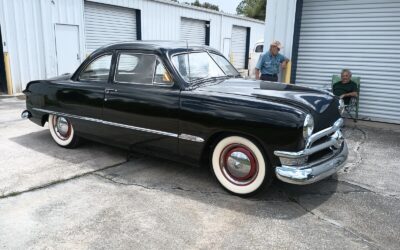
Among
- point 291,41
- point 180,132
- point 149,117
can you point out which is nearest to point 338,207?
point 180,132

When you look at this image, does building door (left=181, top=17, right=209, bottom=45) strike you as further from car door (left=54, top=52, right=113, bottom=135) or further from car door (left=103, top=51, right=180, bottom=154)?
car door (left=103, top=51, right=180, bottom=154)

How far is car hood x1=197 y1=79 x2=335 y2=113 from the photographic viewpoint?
3902mm

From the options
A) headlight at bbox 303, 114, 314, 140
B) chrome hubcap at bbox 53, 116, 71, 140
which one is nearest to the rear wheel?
chrome hubcap at bbox 53, 116, 71, 140

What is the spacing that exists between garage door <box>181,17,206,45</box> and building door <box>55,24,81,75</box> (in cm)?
658

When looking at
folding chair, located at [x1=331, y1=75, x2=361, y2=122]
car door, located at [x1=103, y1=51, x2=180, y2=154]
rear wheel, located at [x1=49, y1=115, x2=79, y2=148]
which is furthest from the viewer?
folding chair, located at [x1=331, y1=75, x2=361, y2=122]

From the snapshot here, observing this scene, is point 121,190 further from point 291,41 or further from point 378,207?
point 291,41

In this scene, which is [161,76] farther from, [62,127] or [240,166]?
[62,127]

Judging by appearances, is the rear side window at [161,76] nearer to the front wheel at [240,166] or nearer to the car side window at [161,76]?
the car side window at [161,76]

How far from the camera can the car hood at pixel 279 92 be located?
3.90 meters

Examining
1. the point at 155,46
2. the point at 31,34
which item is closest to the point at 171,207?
the point at 155,46

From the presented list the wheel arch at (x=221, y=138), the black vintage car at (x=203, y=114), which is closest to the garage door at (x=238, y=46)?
the black vintage car at (x=203, y=114)

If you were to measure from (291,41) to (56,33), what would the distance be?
25.4ft

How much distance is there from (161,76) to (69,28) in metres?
9.32

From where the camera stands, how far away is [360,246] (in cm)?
308
